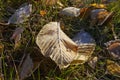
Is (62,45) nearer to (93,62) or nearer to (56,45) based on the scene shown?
(56,45)

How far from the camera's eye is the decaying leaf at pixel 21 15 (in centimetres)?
146

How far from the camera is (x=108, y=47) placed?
1.41m

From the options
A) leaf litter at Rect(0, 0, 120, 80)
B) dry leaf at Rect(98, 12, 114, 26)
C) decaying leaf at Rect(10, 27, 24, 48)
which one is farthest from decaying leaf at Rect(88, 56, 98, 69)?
decaying leaf at Rect(10, 27, 24, 48)

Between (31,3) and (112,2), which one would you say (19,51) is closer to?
(31,3)

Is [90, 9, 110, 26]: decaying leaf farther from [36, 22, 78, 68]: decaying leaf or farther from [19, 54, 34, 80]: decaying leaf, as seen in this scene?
[19, 54, 34, 80]: decaying leaf

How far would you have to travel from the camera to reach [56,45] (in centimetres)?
127

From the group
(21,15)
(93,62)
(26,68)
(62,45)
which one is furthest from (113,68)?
(21,15)

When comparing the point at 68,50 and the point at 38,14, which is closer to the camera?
the point at 68,50

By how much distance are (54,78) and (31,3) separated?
491 mm

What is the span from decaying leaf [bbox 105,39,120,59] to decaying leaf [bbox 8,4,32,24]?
1.28ft

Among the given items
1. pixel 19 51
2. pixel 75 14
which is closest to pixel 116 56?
pixel 75 14

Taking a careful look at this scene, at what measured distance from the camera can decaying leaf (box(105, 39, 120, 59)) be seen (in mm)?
1385

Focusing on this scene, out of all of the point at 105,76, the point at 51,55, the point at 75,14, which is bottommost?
the point at 105,76

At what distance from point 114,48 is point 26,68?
41 centimetres
